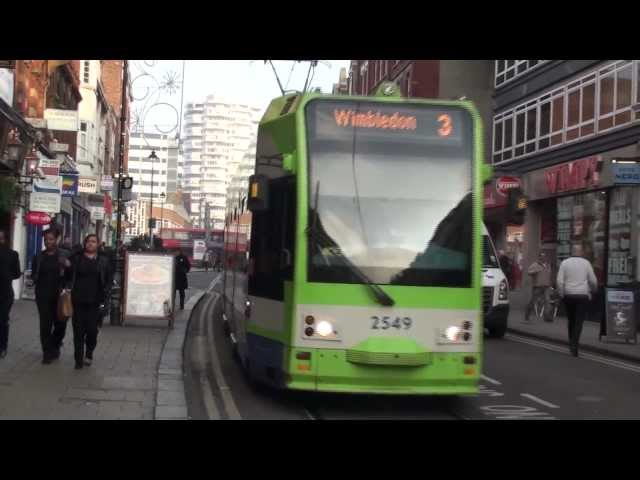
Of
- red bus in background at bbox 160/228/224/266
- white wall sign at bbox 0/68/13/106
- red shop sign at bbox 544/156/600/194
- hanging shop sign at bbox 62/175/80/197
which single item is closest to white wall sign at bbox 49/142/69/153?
hanging shop sign at bbox 62/175/80/197

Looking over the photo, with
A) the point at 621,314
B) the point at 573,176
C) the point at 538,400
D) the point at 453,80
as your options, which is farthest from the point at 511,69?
the point at 538,400

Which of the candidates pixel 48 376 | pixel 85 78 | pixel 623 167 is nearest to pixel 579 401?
pixel 48 376

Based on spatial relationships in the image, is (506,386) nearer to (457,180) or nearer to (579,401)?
(579,401)

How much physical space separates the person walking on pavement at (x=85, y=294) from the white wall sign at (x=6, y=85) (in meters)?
12.0

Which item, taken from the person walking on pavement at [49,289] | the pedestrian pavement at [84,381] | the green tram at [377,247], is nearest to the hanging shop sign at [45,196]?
the pedestrian pavement at [84,381]

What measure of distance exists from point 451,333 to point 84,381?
Result: 4.34 meters

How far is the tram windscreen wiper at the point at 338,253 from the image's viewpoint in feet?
29.2

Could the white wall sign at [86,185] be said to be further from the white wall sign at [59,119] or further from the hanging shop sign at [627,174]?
the hanging shop sign at [627,174]

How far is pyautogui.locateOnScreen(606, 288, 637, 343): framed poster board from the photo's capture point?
17328 millimetres

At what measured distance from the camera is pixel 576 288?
15062 millimetres

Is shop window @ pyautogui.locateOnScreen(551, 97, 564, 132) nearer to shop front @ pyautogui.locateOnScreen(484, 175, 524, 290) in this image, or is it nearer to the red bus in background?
shop front @ pyautogui.locateOnScreen(484, 175, 524, 290)

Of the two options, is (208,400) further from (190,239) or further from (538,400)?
(190,239)

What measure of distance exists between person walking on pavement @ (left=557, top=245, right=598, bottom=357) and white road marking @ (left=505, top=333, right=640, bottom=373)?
613 millimetres
